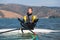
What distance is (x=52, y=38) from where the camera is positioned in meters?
28.8

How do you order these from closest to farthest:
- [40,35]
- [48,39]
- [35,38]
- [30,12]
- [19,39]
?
1. [30,12]
2. [35,38]
3. [19,39]
4. [48,39]
5. [40,35]

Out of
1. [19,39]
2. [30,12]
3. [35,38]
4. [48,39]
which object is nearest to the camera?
[30,12]

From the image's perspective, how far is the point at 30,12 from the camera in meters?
10.3

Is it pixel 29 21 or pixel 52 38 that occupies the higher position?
pixel 29 21

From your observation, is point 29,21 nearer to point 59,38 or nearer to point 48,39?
point 48,39

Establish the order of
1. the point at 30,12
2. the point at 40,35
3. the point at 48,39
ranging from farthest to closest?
the point at 40,35 < the point at 48,39 < the point at 30,12

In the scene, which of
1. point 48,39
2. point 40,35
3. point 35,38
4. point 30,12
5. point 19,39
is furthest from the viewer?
point 40,35

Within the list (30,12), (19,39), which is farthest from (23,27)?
(19,39)

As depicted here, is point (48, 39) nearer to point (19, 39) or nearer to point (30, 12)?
point (19, 39)

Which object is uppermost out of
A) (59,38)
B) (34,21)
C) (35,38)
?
(34,21)

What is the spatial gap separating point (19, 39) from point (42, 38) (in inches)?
173

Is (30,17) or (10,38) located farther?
(10,38)

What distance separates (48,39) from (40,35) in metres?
2.41

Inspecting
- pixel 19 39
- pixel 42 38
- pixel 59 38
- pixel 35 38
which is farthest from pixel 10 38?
pixel 35 38
